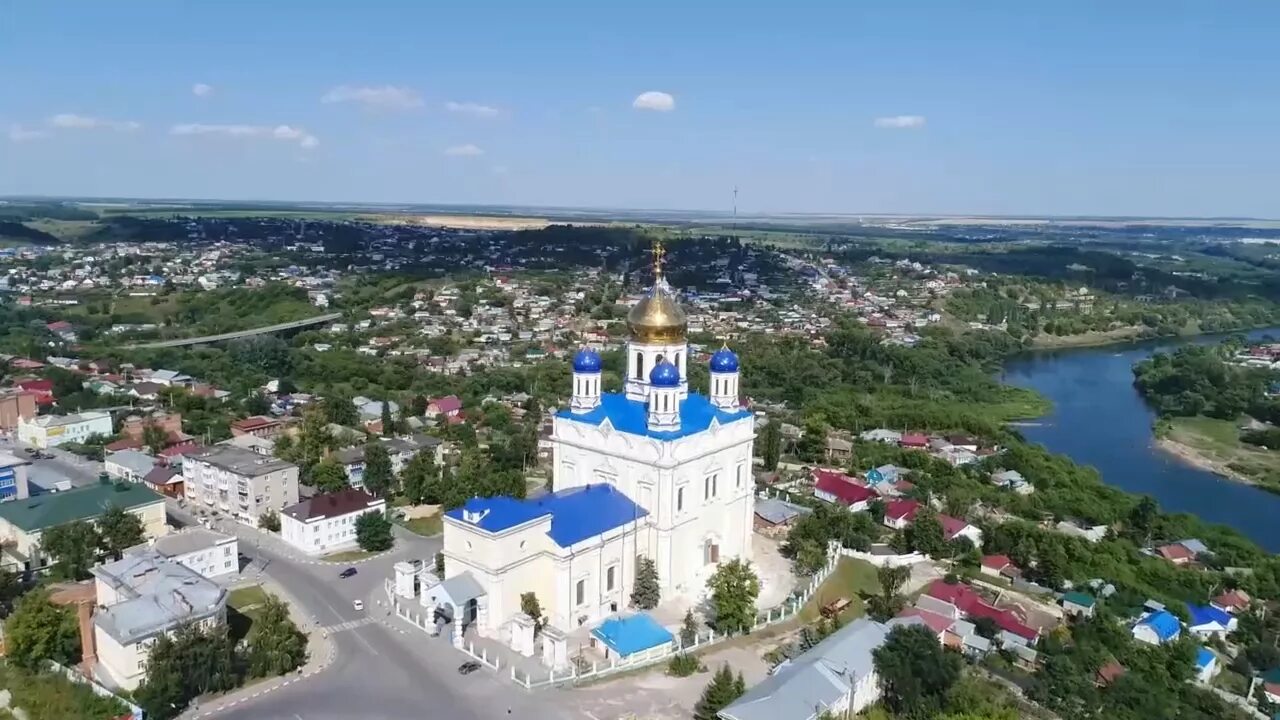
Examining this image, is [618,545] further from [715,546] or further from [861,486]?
[861,486]

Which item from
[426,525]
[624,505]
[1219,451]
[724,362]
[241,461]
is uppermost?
[724,362]

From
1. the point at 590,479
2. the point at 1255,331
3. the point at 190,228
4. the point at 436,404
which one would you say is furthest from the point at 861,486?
the point at 190,228

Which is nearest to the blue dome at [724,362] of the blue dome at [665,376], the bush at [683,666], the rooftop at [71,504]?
the blue dome at [665,376]

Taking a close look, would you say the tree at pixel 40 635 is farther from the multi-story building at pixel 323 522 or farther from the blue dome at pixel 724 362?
the blue dome at pixel 724 362

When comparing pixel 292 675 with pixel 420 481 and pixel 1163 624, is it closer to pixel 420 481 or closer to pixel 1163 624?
pixel 420 481

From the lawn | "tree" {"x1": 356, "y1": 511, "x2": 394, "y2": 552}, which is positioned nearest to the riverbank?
the lawn

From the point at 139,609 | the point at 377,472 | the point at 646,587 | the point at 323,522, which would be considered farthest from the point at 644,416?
the point at 139,609

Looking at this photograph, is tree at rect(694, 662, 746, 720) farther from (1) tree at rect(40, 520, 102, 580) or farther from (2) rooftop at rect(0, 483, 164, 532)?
(2) rooftop at rect(0, 483, 164, 532)
